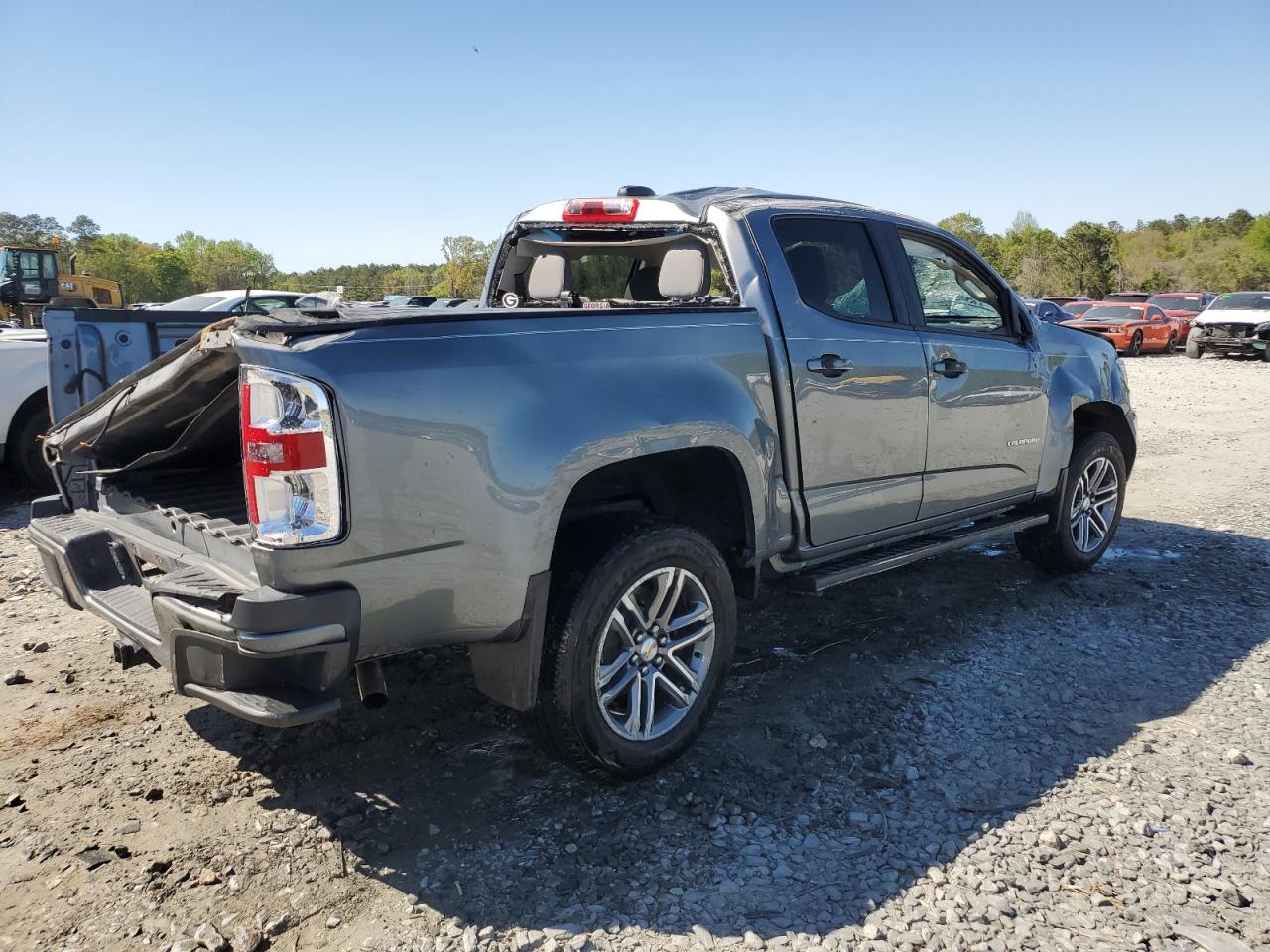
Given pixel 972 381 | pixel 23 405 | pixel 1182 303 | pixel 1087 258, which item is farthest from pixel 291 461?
pixel 1087 258

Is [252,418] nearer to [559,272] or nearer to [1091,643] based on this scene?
[559,272]

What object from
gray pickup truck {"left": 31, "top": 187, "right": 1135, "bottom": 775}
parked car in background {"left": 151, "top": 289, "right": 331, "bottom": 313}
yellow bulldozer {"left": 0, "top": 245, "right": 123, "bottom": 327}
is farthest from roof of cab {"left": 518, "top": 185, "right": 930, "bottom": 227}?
yellow bulldozer {"left": 0, "top": 245, "right": 123, "bottom": 327}

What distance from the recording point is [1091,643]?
14.8 ft

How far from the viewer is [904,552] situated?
13.8 feet

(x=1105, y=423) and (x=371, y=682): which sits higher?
(x=1105, y=423)

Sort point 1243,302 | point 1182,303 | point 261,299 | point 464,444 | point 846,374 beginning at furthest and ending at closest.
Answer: point 1182,303
point 1243,302
point 261,299
point 846,374
point 464,444

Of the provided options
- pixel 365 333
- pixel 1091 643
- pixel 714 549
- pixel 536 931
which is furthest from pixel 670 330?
pixel 1091 643

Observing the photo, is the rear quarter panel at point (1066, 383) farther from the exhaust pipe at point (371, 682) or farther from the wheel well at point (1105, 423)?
the exhaust pipe at point (371, 682)

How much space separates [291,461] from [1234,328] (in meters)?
25.6

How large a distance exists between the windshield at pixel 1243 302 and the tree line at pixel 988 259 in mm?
12839

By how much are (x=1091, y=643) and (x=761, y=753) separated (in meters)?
2.09

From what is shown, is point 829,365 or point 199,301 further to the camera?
point 199,301

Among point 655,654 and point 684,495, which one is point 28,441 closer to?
point 684,495

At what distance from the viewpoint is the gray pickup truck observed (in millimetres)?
2451
